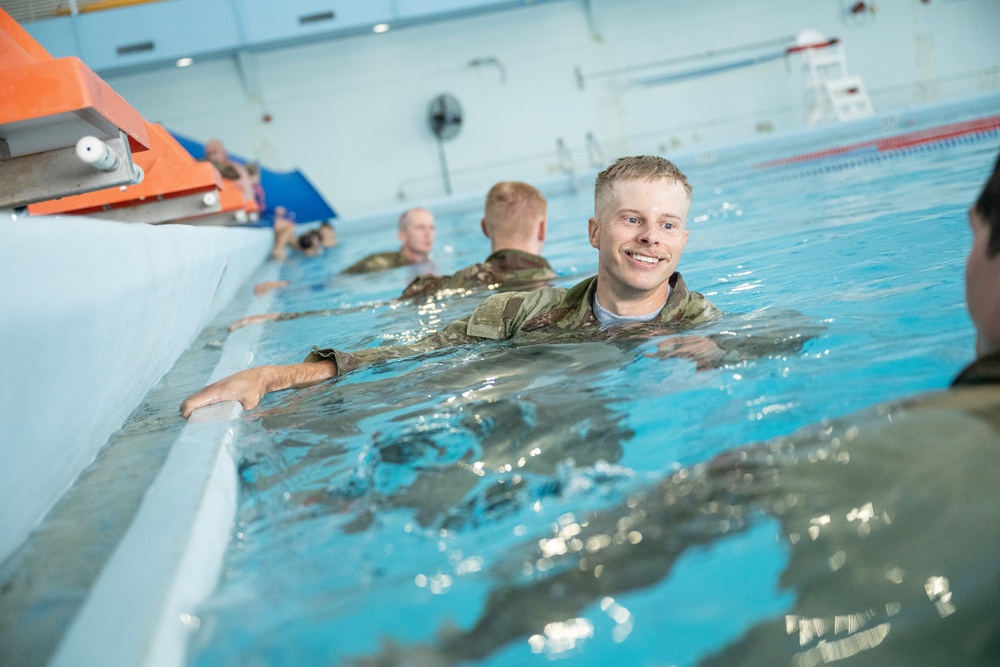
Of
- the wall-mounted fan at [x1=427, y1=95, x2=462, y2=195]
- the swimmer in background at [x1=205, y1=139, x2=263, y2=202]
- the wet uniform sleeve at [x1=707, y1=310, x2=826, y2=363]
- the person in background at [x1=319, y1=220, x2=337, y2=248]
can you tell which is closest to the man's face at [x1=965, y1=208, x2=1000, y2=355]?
the wet uniform sleeve at [x1=707, y1=310, x2=826, y2=363]

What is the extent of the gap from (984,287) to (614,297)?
1.37 metres

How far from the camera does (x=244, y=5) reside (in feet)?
39.9

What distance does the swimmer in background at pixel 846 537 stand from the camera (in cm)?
107

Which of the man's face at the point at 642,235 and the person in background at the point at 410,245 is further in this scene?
the person in background at the point at 410,245

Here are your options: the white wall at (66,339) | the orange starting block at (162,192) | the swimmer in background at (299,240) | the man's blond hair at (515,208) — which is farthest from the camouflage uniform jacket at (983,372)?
the swimmer in background at (299,240)

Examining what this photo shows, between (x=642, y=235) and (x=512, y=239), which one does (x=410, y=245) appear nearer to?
(x=512, y=239)

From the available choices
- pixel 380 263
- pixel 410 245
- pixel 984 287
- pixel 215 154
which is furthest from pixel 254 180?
pixel 984 287

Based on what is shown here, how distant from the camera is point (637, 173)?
2578mm

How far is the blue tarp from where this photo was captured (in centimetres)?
1205

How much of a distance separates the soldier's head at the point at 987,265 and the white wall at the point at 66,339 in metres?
1.44

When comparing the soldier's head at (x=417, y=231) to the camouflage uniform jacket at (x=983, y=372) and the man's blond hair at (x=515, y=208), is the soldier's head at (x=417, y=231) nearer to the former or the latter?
the man's blond hair at (x=515, y=208)

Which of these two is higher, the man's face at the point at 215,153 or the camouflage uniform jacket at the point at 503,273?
the man's face at the point at 215,153

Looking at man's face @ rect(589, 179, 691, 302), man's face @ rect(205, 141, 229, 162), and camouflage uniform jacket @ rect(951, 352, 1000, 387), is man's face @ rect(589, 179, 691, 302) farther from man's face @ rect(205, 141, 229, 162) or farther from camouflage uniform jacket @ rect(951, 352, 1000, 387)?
man's face @ rect(205, 141, 229, 162)

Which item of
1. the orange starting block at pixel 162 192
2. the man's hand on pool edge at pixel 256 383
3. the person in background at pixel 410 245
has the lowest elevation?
the person in background at pixel 410 245
